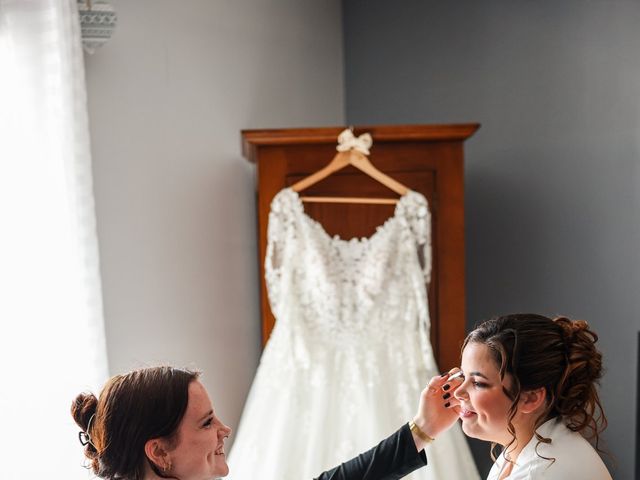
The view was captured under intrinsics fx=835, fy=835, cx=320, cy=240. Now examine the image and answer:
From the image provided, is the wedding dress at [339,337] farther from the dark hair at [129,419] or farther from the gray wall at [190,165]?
the dark hair at [129,419]

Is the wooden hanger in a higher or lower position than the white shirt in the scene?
higher

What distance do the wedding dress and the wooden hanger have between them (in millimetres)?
40

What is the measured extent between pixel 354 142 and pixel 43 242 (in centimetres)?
103

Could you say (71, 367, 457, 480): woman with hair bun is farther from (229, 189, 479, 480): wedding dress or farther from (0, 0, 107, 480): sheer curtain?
(229, 189, 479, 480): wedding dress

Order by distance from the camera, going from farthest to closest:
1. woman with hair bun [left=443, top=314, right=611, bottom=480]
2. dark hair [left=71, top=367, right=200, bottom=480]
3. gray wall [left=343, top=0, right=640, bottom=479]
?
gray wall [left=343, top=0, right=640, bottom=479] < woman with hair bun [left=443, top=314, right=611, bottom=480] < dark hair [left=71, top=367, right=200, bottom=480]

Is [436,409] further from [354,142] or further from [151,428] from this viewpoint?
[354,142]

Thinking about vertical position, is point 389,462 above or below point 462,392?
below

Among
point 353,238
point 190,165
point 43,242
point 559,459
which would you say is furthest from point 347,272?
point 559,459

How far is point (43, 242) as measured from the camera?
2061mm

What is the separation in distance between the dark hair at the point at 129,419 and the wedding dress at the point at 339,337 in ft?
3.77

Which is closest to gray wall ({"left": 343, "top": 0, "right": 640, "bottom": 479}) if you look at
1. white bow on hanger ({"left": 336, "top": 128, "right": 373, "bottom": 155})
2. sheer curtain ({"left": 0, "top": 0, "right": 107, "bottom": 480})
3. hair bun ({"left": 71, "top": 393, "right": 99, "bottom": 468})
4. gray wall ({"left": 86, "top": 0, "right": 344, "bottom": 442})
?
gray wall ({"left": 86, "top": 0, "right": 344, "bottom": 442})

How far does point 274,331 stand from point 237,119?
2.68 ft

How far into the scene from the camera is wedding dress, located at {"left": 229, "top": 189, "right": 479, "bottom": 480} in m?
2.56

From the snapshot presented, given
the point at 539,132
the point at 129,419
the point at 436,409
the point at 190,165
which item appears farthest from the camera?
the point at 539,132
